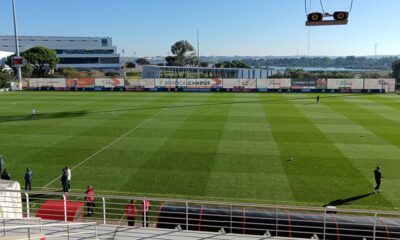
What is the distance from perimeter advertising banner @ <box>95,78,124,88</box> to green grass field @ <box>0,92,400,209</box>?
2524 centimetres

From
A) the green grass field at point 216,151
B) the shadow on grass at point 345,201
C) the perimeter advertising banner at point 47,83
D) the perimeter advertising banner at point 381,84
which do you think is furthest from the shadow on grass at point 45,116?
the perimeter advertising banner at point 381,84

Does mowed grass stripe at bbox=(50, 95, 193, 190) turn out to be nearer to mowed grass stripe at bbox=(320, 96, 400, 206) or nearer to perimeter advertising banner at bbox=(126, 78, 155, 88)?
mowed grass stripe at bbox=(320, 96, 400, 206)

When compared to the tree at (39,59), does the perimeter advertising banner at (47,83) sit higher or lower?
lower

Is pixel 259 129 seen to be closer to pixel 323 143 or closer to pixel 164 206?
pixel 323 143

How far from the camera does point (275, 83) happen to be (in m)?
69.3

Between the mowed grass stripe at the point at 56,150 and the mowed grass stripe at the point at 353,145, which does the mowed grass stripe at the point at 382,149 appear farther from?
the mowed grass stripe at the point at 56,150

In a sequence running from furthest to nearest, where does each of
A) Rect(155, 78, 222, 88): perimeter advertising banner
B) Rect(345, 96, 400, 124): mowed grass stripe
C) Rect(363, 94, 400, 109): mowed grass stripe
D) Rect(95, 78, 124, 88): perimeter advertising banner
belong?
1. Rect(95, 78, 124, 88): perimeter advertising banner
2. Rect(155, 78, 222, 88): perimeter advertising banner
3. Rect(363, 94, 400, 109): mowed grass stripe
4. Rect(345, 96, 400, 124): mowed grass stripe

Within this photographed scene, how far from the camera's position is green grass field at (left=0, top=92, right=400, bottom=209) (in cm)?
1967

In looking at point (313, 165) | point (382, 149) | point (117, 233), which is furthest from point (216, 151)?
point (117, 233)

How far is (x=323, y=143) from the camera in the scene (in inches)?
1131

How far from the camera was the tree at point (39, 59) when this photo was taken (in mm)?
99312

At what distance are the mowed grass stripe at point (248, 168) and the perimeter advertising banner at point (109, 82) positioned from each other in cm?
4014

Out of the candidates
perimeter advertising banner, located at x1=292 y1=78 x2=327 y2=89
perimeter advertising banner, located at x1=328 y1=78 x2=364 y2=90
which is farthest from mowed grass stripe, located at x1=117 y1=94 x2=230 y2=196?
perimeter advertising banner, located at x1=328 y1=78 x2=364 y2=90

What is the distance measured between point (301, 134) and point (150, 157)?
1270 centimetres
